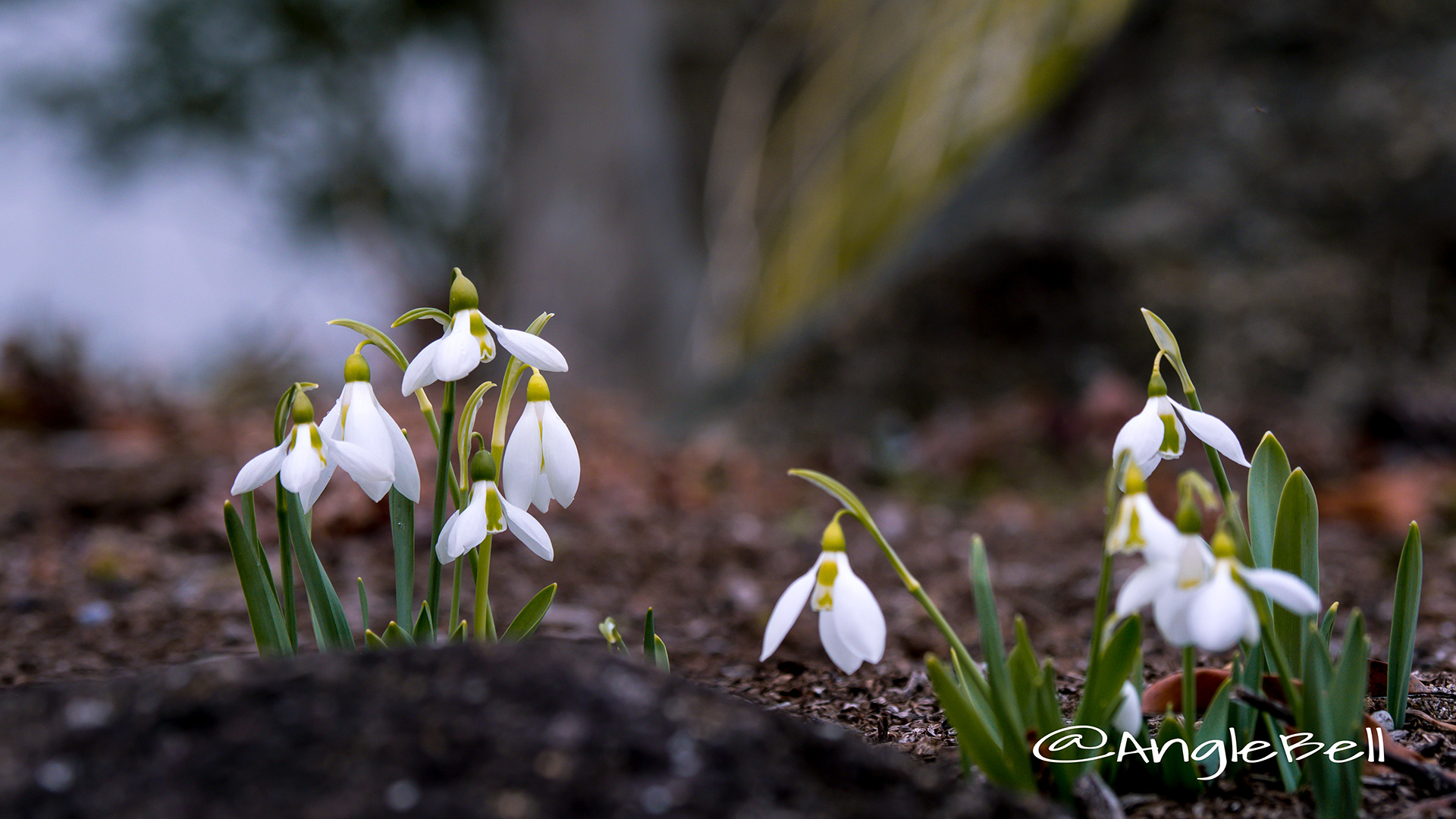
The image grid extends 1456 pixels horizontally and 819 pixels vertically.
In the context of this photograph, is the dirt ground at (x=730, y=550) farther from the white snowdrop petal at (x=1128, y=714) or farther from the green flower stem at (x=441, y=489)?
the green flower stem at (x=441, y=489)

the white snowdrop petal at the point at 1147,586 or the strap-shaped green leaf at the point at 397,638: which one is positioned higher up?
the strap-shaped green leaf at the point at 397,638

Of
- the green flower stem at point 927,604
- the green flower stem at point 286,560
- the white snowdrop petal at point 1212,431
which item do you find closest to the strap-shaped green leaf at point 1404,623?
the white snowdrop petal at point 1212,431

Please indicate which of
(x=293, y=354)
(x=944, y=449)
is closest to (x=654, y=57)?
(x=293, y=354)

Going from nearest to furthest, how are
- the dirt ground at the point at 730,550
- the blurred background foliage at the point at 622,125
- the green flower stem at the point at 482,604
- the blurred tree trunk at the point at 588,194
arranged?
the green flower stem at the point at 482,604, the dirt ground at the point at 730,550, the blurred background foliage at the point at 622,125, the blurred tree trunk at the point at 588,194

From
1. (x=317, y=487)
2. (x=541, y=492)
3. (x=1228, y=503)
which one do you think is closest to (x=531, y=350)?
(x=541, y=492)

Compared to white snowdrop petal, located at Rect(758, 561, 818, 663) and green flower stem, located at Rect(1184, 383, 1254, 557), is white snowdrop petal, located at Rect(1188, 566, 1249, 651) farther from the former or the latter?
white snowdrop petal, located at Rect(758, 561, 818, 663)

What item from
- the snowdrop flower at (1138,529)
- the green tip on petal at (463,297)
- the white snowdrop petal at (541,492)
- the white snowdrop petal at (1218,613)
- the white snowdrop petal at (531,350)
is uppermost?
the green tip on petal at (463,297)

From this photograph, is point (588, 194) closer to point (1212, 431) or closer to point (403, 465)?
point (403, 465)
